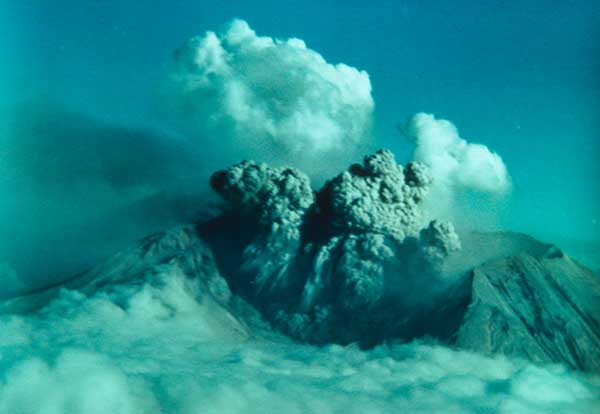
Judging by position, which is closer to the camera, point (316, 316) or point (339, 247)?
point (316, 316)

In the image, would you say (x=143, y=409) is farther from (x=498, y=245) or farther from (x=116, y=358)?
(x=498, y=245)

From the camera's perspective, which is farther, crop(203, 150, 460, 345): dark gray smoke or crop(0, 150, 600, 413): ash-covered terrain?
crop(203, 150, 460, 345): dark gray smoke

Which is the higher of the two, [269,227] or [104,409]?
[269,227]

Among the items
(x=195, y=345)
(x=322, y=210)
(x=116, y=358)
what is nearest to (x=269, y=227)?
(x=322, y=210)

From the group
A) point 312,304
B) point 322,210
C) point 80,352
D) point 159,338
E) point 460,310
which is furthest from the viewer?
point 322,210

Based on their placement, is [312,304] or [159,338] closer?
[159,338]

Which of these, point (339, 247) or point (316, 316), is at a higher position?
point (339, 247)

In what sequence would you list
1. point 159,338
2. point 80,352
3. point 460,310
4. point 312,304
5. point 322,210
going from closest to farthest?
point 80,352, point 460,310, point 159,338, point 312,304, point 322,210

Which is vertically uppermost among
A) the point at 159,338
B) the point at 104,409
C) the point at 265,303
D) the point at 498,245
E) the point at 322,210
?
the point at 498,245

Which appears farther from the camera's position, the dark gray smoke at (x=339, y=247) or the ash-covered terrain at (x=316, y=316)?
the dark gray smoke at (x=339, y=247)
